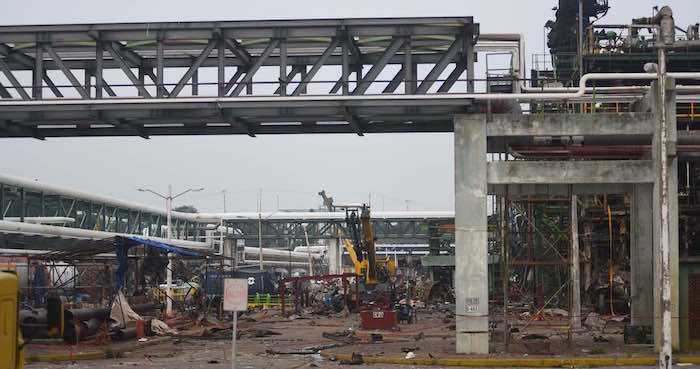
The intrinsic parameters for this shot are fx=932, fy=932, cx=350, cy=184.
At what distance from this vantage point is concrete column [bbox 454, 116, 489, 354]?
86.5 ft

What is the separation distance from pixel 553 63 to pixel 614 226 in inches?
538

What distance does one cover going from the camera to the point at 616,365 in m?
25.2

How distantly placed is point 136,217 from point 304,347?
3122 inches

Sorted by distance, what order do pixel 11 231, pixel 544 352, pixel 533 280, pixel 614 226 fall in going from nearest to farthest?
pixel 544 352 → pixel 614 226 → pixel 533 280 → pixel 11 231

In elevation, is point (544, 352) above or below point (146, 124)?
below

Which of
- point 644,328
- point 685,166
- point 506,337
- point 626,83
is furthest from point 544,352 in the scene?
point 626,83

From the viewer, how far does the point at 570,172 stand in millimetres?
26375

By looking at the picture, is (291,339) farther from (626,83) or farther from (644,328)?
(626,83)

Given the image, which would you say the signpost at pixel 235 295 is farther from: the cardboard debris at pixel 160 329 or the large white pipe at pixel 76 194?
the large white pipe at pixel 76 194

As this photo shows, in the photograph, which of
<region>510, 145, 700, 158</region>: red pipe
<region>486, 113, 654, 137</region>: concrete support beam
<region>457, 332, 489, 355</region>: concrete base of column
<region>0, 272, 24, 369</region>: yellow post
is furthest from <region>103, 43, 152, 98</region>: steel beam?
<region>0, 272, 24, 369</region>: yellow post

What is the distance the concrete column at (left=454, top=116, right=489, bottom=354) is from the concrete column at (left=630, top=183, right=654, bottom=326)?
639 cm

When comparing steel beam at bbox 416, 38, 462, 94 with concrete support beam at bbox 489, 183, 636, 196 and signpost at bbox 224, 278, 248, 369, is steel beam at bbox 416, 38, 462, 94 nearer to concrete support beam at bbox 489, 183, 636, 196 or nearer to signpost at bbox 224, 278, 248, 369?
concrete support beam at bbox 489, 183, 636, 196

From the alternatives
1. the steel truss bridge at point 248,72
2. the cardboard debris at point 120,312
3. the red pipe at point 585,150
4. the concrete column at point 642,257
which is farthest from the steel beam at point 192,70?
the concrete column at point 642,257

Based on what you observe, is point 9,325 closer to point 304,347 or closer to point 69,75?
point 69,75
